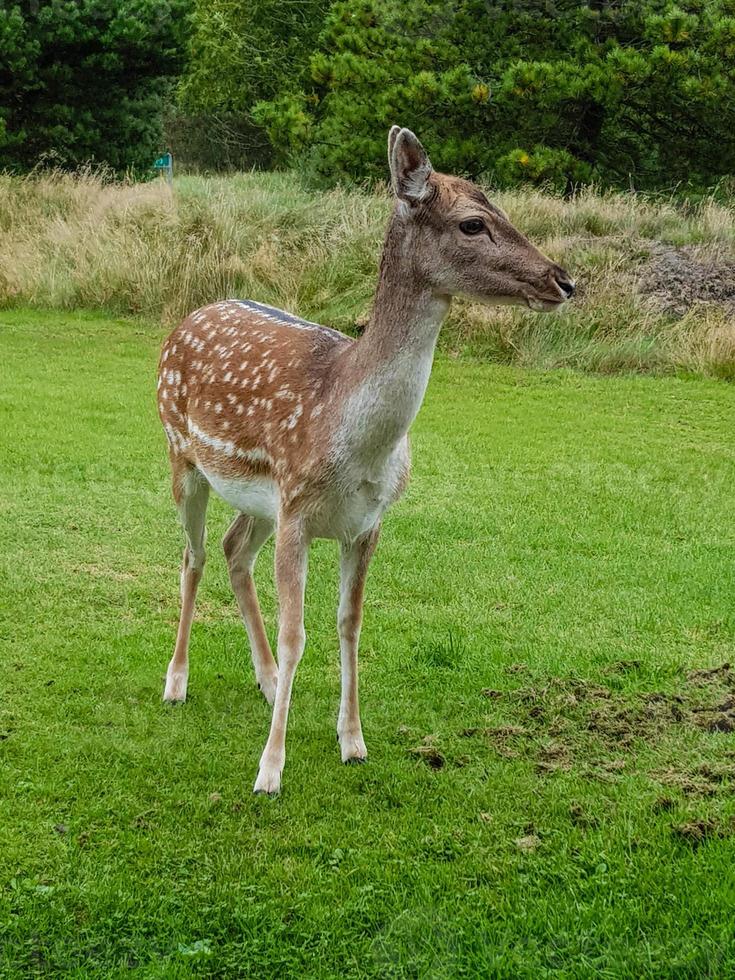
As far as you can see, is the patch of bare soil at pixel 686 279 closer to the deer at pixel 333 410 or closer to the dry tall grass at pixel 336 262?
the dry tall grass at pixel 336 262

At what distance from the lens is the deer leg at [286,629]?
4352 millimetres

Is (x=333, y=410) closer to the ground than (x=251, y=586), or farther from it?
farther from it

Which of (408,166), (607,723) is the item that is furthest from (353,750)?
(408,166)

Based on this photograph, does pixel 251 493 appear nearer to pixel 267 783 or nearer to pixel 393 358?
pixel 393 358

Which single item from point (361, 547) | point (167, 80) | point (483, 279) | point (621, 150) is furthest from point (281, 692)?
point (167, 80)

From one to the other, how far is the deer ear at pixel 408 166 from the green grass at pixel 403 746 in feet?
6.99

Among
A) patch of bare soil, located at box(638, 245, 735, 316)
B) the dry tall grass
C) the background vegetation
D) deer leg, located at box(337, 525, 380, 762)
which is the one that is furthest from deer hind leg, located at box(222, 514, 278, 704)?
the background vegetation

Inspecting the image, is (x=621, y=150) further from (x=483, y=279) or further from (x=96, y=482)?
(x=483, y=279)

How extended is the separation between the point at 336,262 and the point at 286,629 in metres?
10.8

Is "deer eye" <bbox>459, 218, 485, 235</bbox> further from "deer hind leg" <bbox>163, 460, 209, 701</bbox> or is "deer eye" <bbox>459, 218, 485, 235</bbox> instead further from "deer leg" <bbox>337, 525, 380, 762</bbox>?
"deer hind leg" <bbox>163, 460, 209, 701</bbox>

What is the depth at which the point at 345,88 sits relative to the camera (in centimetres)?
1961

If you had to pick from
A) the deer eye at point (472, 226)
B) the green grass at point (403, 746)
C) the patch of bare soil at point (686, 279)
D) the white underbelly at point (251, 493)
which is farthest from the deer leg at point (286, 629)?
the patch of bare soil at point (686, 279)

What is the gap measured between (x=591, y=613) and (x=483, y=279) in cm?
270

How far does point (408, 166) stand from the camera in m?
4.01
